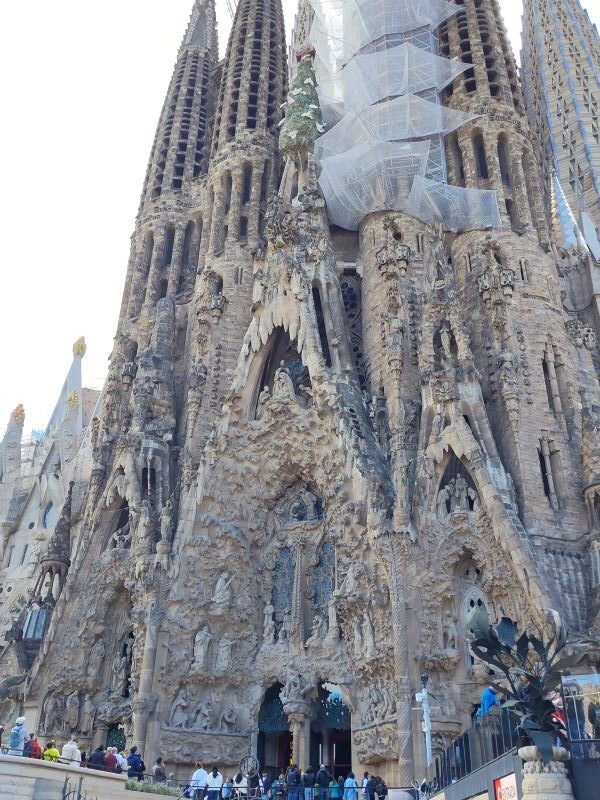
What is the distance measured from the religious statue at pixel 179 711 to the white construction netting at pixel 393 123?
14126 millimetres

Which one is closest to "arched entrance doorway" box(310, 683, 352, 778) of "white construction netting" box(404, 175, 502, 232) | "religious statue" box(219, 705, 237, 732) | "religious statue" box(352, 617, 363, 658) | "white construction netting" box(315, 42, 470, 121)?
"religious statue" box(352, 617, 363, 658)

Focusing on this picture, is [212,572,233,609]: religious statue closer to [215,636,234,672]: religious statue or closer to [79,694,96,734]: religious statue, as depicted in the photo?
[215,636,234,672]: religious statue

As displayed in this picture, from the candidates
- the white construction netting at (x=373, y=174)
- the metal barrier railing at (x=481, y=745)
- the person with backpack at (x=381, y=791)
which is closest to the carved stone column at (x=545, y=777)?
the metal barrier railing at (x=481, y=745)

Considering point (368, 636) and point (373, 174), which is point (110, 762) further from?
point (373, 174)

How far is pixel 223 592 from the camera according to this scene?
62.0 ft

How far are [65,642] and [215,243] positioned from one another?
43.4ft

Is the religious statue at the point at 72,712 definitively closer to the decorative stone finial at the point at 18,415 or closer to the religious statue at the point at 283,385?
the religious statue at the point at 283,385

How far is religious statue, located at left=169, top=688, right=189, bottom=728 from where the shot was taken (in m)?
17.6

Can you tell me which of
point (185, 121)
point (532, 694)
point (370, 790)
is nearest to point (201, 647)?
point (370, 790)

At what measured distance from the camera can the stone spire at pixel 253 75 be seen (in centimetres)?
2933

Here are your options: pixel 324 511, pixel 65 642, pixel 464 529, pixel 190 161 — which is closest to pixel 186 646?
pixel 65 642

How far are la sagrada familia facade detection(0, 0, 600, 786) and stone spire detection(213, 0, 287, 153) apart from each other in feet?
5.66

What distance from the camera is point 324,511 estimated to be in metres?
19.7

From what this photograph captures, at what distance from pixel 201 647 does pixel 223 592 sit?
1.37m
